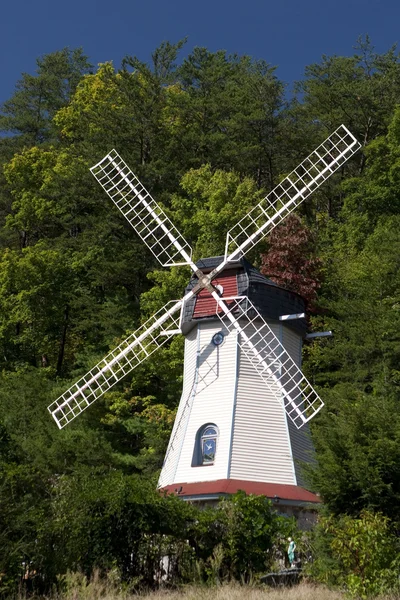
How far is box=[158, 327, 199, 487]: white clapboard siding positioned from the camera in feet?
92.5

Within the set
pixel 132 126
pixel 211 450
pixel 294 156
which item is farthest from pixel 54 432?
pixel 294 156

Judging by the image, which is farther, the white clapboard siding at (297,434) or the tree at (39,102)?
the tree at (39,102)

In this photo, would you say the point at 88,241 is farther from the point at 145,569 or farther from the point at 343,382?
the point at 145,569

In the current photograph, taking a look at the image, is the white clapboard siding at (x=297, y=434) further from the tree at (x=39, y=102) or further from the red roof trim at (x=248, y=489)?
the tree at (x=39, y=102)

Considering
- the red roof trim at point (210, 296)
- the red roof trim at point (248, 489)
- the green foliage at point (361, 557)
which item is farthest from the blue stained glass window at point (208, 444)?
the green foliage at point (361, 557)

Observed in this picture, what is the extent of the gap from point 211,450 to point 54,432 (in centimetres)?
694

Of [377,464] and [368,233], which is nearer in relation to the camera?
[377,464]

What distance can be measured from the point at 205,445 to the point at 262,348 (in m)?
2.97

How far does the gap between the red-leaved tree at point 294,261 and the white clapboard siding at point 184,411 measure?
26.1ft

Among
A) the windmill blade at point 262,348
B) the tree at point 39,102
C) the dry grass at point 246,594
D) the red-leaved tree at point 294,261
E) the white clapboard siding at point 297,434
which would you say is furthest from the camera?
the tree at point 39,102

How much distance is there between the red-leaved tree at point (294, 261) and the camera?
121 ft

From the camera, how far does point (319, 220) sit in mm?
50125

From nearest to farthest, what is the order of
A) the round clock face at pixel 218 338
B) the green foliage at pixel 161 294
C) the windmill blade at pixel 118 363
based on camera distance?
the green foliage at pixel 161 294
the round clock face at pixel 218 338
the windmill blade at pixel 118 363

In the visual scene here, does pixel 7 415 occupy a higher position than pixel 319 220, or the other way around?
pixel 319 220
